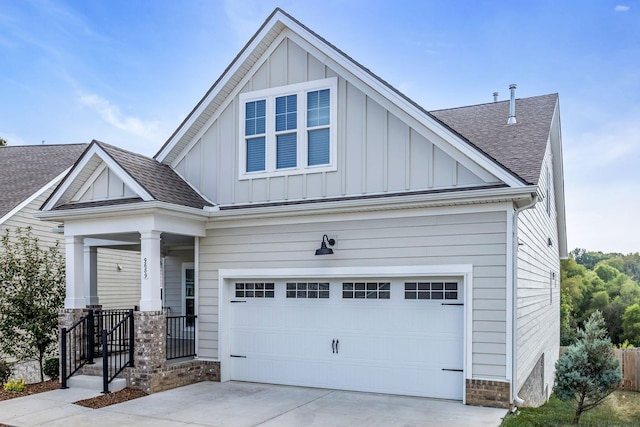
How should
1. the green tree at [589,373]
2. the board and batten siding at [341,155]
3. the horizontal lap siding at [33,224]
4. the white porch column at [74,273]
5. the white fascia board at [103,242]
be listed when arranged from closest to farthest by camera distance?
1. the green tree at [589,373]
2. the board and batten siding at [341,155]
3. the white porch column at [74,273]
4. the white fascia board at [103,242]
5. the horizontal lap siding at [33,224]

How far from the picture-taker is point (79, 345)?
10281mm

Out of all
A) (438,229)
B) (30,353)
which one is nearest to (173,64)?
(30,353)

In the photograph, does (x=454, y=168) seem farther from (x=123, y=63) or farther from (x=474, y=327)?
(x=123, y=63)

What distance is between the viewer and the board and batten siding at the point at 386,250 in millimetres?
8109

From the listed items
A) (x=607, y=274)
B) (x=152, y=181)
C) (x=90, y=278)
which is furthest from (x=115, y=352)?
(x=607, y=274)

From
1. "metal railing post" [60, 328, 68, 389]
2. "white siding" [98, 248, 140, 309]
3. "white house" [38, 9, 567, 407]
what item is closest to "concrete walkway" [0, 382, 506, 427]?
"metal railing post" [60, 328, 68, 389]

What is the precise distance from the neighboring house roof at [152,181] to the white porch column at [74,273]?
730 mm

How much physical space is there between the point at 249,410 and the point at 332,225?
3.33 metres

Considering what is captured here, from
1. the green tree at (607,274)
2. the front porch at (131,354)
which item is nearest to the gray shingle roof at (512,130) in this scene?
the front porch at (131,354)

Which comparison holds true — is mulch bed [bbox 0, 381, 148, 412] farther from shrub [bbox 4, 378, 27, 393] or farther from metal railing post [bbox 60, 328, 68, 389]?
metal railing post [bbox 60, 328, 68, 389]

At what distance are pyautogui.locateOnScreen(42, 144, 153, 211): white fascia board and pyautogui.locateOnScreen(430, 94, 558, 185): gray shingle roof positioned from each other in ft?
18.2

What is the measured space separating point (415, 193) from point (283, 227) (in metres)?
2.56

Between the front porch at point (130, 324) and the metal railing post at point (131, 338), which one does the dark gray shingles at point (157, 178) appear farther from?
the metal railing post at point (131, 338)

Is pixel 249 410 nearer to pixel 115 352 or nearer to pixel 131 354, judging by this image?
pixel 131 354
